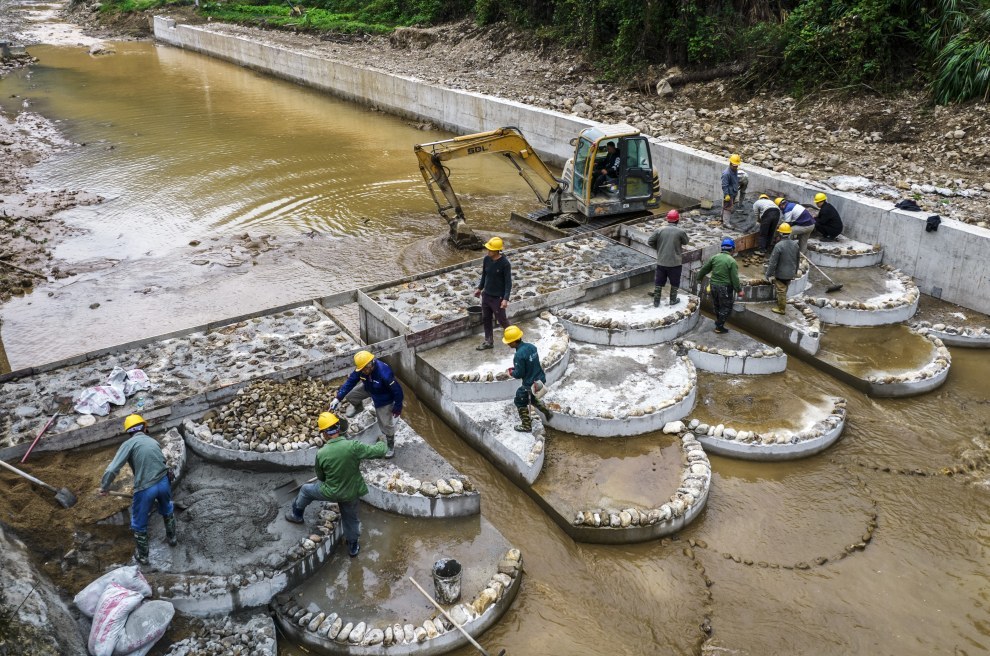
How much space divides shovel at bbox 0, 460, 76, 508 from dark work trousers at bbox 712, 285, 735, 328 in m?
8.54

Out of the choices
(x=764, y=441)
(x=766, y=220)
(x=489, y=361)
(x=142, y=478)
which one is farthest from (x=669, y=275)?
(x=142, y=478)

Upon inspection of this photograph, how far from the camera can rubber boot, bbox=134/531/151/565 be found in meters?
6.65

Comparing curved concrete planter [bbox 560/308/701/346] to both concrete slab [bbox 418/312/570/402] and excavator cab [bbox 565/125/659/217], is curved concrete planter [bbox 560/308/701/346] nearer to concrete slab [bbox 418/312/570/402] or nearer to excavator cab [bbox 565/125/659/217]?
concrete slab [bbox 418/312/570/402]

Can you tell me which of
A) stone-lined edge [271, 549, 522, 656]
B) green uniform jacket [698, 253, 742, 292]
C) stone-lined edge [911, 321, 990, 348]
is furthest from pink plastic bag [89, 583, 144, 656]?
stone-lined edge [911, 321, 990, 348]

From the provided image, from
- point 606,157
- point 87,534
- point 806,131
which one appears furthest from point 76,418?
point 806,131

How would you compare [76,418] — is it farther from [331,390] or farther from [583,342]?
[583,342]

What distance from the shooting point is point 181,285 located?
13.6 metres

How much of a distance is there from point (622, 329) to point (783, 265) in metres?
2.82

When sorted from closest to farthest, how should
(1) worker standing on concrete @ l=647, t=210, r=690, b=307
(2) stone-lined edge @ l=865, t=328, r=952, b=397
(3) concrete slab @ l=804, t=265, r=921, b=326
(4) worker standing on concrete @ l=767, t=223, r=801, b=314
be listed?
(2) stone-lined edge @ l=865, t=328, r=952, b=397
(1) worker standing on concrete @ l=647, t=210, r=690, b=307
(4) worker standing on concrete @ l=767, t=223, r=801, b=314
(3) concrete slab @ l=804, t=265, r=921, b=326

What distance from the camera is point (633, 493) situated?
8.20 m

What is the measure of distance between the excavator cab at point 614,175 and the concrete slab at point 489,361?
401 centimetres

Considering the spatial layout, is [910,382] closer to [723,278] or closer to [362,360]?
[723,278]

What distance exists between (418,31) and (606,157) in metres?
20.2

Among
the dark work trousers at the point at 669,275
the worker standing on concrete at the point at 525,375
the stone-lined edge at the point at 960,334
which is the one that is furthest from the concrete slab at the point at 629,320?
the stone-lined edge at the point at 960,334
